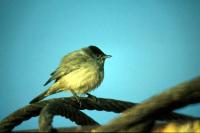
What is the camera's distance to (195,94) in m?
0.80

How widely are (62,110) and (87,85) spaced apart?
3.03 metres

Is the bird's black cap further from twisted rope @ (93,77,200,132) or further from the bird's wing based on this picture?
twisted rope @ (93,77,200,132)

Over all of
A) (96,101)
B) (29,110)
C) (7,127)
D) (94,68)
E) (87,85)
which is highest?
(94,68)

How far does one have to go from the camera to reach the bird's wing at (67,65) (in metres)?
5.05

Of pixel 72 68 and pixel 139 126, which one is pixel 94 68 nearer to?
pixel 72 68

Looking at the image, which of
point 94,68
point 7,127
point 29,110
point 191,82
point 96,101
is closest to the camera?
point 191,82

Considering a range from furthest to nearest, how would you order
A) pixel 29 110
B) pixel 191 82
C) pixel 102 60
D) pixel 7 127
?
pixel 102 60 < pixel 29 110 < pixel 7 127 < pixel 191 82

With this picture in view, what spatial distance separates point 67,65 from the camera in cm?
510

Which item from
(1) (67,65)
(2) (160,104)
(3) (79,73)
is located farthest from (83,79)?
(2) (160,104)

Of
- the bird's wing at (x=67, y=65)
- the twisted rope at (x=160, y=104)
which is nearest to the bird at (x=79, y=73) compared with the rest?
the bird's wing at (x=67, y=65)

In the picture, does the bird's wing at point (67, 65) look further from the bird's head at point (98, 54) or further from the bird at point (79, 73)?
the bird's head at point (98, 54)

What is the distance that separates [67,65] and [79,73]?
36 centimetres

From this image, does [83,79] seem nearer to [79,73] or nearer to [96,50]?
[79,73]

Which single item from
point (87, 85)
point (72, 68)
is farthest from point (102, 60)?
point (87, 85)
